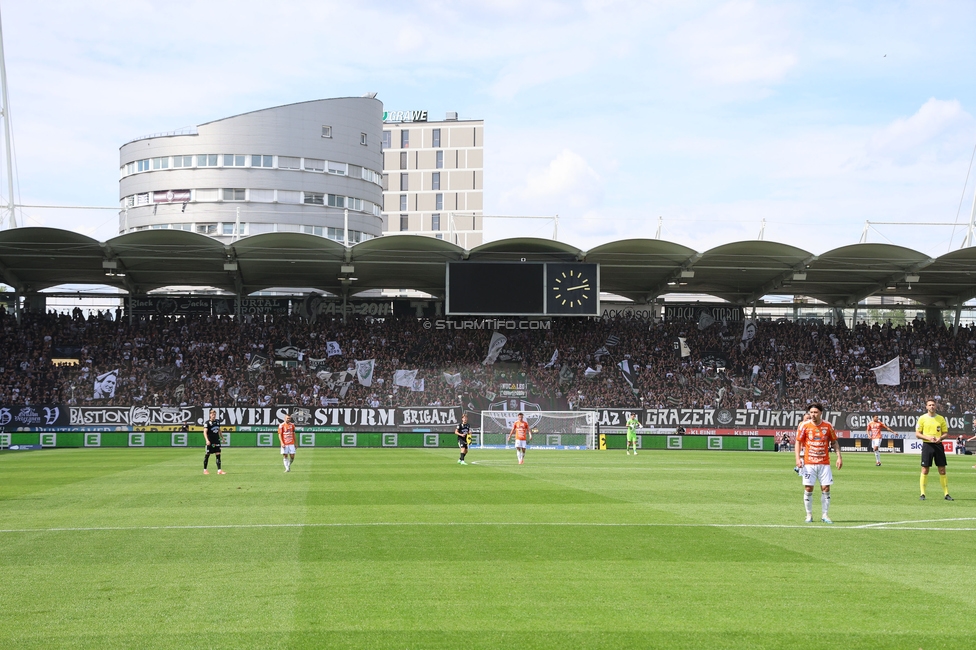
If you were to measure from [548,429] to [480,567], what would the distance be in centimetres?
3873

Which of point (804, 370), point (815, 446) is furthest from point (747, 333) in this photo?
point (815, 446)

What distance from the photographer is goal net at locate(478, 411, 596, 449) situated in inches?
1925

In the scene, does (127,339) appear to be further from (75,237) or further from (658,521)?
(658,521)

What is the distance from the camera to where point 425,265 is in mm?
57875

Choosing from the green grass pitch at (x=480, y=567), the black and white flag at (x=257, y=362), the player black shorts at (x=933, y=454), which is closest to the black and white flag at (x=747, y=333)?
the black and white flag at (x=257, y=362)

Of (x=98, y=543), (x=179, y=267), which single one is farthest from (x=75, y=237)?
(x=98, y=543)

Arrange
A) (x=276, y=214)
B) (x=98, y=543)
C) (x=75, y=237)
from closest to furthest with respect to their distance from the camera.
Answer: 1. (x=98, y=543)
2. (x=75, y=237)
3. (x=276, y=214)

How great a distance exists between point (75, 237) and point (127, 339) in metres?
8.73

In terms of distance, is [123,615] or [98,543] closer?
[123,615]

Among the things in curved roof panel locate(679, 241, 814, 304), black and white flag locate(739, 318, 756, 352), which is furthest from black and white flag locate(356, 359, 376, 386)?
black and white flag locate(739, 318, 756, 352)

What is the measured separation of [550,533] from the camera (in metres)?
14.4

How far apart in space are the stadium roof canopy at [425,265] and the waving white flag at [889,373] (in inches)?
230

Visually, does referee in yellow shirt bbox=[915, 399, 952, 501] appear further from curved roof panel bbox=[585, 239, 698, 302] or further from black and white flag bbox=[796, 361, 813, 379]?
black and white flag bbox=[796, 361, 813, 379]

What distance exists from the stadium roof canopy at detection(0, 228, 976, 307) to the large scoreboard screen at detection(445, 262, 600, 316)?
1.16m
